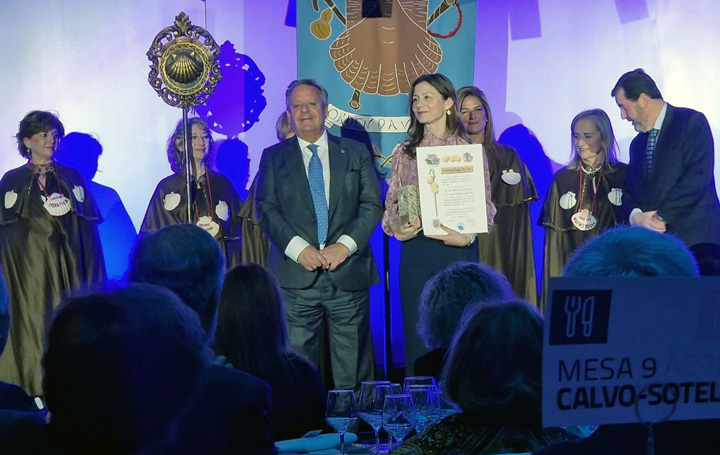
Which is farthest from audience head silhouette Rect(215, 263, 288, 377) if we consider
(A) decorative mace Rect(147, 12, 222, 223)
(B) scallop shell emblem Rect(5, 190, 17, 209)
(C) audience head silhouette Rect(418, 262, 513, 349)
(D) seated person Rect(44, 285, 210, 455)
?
(B) scallop shell emblem Rect(5, 190, 17, 209)

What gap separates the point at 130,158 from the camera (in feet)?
21.5

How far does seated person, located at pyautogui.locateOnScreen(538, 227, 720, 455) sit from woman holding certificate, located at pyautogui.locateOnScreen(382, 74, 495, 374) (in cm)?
324

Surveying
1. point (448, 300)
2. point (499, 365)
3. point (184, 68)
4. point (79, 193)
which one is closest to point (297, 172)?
point (184, 68)

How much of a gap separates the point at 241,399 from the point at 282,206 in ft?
11.7

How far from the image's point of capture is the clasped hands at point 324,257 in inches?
201

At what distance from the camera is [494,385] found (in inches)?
73.9

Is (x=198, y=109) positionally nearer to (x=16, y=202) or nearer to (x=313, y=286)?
(x=16, y=202)

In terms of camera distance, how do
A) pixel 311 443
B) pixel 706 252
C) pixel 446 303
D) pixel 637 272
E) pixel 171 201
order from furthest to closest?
pixel 171 201, pixel 706 252, pixel 446 303, pixel 311 443, pixel 637 272

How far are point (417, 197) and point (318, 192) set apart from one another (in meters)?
0.58

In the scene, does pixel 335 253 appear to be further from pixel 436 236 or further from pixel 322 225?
pixel 436 236

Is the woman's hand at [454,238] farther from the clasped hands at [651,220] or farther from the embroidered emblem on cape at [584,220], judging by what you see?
the embroidered emblem on cape at [584,220]

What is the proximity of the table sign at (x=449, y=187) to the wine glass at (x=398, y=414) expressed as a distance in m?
2.82

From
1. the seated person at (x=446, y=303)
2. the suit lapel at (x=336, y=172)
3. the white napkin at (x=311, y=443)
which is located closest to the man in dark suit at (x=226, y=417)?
the white napkin at (x=311, y=443)

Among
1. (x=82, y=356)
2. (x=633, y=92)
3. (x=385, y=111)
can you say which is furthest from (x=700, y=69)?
(x=82, y=356)
